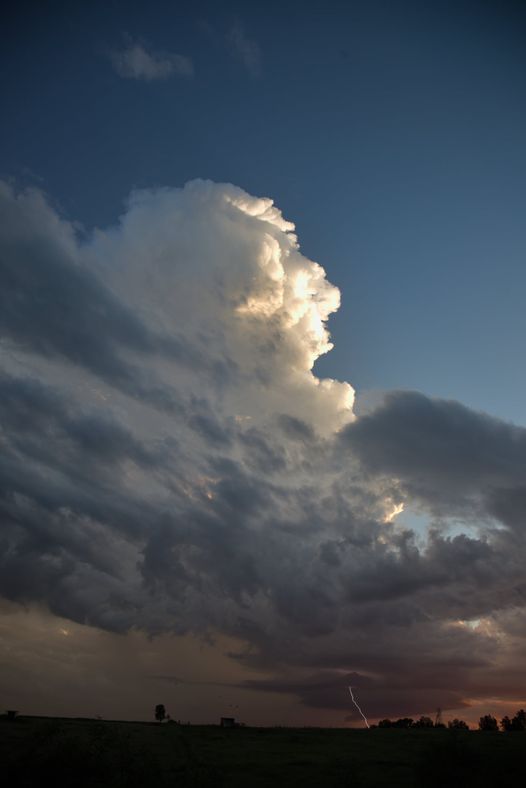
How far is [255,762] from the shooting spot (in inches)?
3214

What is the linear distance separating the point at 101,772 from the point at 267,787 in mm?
20528

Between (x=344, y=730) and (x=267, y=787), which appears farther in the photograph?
(x=344, y=730)

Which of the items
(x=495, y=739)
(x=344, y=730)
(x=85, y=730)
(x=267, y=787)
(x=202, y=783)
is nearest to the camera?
(x=202, y=783)

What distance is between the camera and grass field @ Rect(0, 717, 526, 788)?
64562 millimetres

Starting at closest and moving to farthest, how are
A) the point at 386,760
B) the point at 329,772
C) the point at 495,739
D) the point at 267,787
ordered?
the point at 267,787 < the point at 329,772 < the point at 386,760 < the point at 495,739

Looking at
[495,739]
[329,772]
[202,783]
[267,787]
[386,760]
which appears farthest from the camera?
[495,739]

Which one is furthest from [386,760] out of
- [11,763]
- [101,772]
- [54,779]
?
[11,763]

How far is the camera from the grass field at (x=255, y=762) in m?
64.6

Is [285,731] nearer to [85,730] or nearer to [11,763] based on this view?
[85,730]

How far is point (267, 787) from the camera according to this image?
68.5 meters

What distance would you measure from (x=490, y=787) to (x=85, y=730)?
75143mm

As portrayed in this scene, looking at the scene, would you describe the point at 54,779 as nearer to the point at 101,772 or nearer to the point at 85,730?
the point at 101,772

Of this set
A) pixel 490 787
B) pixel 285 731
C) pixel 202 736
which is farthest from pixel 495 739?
pixel 202 736

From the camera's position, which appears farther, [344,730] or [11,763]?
[344,730]
